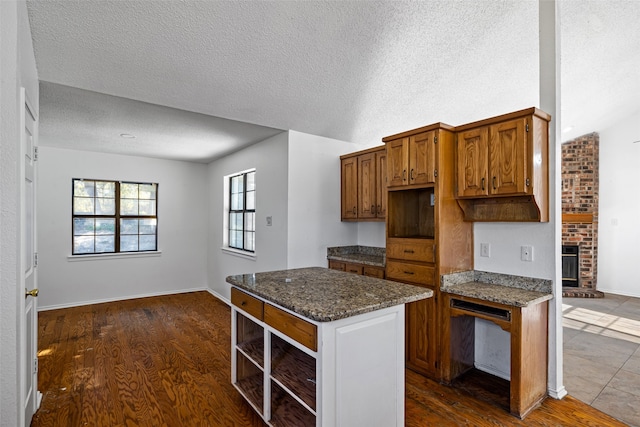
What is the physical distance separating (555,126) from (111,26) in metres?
3.15

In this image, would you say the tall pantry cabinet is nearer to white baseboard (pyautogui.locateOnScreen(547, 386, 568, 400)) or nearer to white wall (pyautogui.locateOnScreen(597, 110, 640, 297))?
white baseboard (pyautogui.locateOnScreen(547, 386, 568, 400))

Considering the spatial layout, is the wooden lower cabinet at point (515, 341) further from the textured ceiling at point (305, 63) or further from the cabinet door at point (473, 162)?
the textured ceiling at point (305, 63)

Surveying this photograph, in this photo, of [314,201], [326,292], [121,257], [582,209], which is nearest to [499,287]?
[326,292]

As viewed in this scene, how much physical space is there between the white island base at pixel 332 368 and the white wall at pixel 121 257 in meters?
4.08

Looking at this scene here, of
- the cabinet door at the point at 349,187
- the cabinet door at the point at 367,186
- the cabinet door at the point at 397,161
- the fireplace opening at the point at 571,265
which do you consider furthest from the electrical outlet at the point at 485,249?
the fireplace opening at the point at 571,265

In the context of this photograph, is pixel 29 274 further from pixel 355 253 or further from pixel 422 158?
pixel 355 253

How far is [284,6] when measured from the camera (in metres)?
2.31

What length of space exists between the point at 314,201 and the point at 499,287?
221 centimetres

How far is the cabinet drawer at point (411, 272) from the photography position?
2785 millimetres

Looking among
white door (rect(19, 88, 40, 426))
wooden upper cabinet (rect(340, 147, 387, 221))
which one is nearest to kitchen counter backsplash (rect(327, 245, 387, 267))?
wooden upper cabinet (rect(340, 147, 387, 221))

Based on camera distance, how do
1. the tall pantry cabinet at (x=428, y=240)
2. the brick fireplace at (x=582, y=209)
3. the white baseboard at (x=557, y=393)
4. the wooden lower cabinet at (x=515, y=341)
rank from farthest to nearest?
the brick fireplace at (x=582, y=209)
the tall pantry cabinet at (x=428, y=240)
the white baseboard at (x=557, y=393)
the wooden lower cabinet at (x=515, y=341)

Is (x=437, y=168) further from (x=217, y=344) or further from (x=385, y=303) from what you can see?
(x=217, y=344)

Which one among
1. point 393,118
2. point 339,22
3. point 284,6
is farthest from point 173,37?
point 393,118

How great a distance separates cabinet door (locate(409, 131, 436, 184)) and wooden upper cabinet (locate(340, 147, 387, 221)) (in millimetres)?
700
